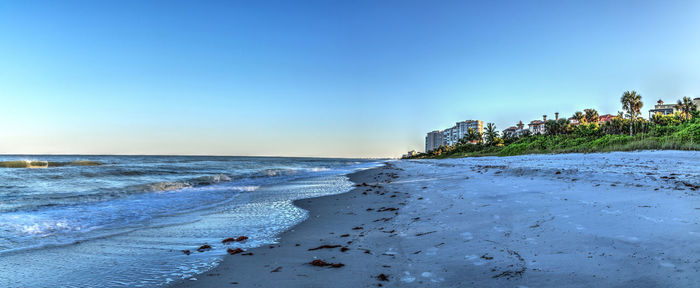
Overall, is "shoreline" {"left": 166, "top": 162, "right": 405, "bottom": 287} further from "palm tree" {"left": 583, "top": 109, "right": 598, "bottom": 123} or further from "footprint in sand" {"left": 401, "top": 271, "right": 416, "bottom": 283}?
"palm tree" {"left": 583, "top": 109, "right": 598, "bottom": 123}

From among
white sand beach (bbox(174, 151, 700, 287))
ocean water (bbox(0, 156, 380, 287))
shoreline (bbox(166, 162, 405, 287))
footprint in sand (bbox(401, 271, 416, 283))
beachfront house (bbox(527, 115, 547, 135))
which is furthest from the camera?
beachfront house (bbox(527, 115, 547, 135))

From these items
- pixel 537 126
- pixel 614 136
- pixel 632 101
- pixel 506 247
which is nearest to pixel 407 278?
pixel 506 247

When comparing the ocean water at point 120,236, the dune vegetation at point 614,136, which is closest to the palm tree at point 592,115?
the dune vegetation at point 614,136

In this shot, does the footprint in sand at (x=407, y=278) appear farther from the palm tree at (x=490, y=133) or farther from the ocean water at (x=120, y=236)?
the palm tree at (x=490, y=133)

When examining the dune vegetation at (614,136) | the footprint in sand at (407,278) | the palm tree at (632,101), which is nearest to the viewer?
the footprint in sand at (407,278)

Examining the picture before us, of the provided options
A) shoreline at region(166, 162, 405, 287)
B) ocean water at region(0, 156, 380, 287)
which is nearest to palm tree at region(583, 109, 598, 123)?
ocean water at region(0, 156, 380, 287)

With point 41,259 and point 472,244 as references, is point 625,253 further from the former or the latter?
point 41,259

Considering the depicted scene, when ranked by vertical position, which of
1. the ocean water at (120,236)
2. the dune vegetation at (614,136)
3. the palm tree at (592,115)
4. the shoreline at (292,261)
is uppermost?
the palm tree at (592,115)

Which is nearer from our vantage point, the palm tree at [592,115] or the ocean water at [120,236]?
the ocean water at [120,236]

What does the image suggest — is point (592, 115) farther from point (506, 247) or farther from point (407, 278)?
point (407, 278)

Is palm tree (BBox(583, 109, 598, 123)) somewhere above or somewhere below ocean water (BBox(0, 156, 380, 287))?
above

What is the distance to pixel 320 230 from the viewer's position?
5340mm

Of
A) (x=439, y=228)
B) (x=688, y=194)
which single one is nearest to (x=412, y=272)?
(x=439, y=228)

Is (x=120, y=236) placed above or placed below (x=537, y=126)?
below
